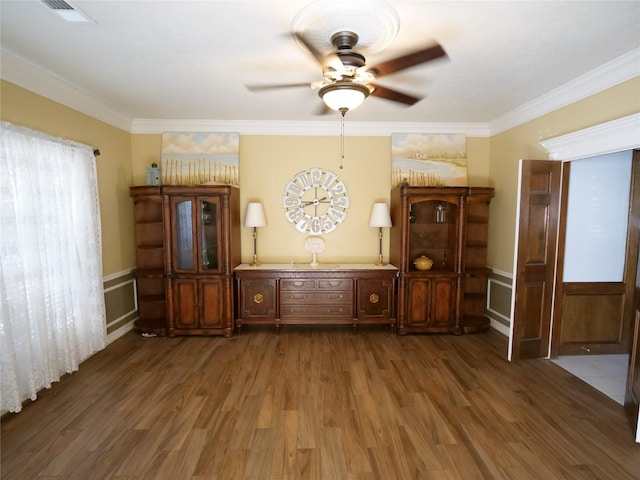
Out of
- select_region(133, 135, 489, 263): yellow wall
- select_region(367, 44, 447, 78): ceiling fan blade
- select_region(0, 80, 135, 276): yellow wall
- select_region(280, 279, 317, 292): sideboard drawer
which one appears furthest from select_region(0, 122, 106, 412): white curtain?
select_region(367, 44, 447, 78): ceiling fan blade

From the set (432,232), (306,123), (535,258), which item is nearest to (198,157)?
(306,123)

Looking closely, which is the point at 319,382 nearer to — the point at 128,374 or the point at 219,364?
the point at 219,364

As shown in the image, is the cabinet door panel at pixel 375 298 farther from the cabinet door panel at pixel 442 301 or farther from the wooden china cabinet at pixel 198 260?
the wooden china cabinet at pixel 198 260

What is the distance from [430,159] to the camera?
14.6 ft

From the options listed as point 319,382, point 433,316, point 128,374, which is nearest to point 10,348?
point 128,374

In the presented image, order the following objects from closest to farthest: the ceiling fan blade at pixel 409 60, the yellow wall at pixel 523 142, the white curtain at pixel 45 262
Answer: the ceiling fan blade at pixel 409 60 → the white curtain at pixel 45 262 → the yellow wall at pixel 523 142

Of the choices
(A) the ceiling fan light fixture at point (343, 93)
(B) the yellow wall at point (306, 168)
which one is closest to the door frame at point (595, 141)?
(B) the yellow wall at point (306, 168)

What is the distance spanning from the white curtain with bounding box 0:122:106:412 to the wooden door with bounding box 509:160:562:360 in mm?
4529

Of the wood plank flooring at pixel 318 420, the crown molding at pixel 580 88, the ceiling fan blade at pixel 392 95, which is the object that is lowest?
the wood plank flooring at pixel 318 420

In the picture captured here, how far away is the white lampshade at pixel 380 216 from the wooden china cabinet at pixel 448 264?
16 centimetres

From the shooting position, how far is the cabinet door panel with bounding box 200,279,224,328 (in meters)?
4.01

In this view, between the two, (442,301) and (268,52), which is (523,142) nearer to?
(442,301)

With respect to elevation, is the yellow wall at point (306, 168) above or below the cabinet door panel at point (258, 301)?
above

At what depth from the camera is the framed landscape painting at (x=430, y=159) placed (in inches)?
175
